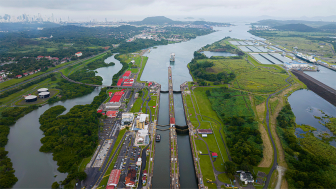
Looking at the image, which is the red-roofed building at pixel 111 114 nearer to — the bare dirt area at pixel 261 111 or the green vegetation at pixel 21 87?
the green vegetation at pixel 21 87

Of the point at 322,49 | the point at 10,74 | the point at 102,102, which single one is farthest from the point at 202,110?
the point at 322,49

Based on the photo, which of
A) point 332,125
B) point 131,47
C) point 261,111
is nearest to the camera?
point 332,125

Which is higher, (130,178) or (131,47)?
(131,47)

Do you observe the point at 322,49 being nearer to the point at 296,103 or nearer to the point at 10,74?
the point at 296,103

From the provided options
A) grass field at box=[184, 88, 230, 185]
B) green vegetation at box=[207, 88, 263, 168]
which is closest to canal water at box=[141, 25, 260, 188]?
grass field at box=[184, 88, 230, 185]

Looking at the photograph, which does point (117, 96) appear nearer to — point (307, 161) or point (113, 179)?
point (113, 179)

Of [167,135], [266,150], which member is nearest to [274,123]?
[266,150]

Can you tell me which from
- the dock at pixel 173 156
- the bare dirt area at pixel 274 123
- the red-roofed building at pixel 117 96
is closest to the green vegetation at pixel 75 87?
the red-roofed building at pixel 117 96
